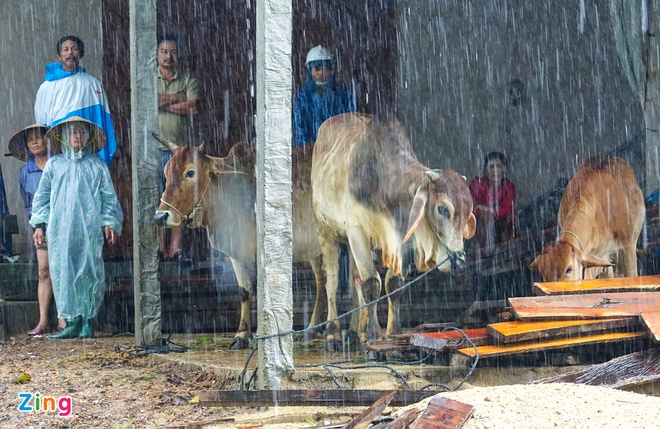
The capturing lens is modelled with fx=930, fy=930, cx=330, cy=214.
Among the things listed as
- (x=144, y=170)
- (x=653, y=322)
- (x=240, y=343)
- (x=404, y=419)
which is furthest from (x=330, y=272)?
(x=404, y=419)

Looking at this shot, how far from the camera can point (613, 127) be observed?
11.7 meters

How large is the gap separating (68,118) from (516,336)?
5622mm

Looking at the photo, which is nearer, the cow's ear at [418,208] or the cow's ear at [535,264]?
the cow's ear at [418,208]

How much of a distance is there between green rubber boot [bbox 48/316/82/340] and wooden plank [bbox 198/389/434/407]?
13.4ft

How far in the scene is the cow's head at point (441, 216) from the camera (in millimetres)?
7160

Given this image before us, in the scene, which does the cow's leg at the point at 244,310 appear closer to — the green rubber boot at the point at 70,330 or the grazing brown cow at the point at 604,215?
the green rubber boot at the point at 70,330

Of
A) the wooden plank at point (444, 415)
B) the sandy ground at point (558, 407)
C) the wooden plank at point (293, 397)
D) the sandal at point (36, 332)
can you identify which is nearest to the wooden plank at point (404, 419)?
the wooden plank at point (444, 415)

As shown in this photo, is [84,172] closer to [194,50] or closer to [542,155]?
[194,50]

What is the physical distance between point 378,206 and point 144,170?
2.49 m

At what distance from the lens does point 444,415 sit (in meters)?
4.71

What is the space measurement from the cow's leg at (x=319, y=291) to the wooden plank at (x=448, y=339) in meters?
2.12

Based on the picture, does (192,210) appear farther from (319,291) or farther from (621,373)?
(621,373)

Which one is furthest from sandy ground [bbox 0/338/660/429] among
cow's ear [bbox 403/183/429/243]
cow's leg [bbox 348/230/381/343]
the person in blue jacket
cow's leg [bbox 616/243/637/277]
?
cow's leg [bbox 616/243/637/277]

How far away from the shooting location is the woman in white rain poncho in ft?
31.5
